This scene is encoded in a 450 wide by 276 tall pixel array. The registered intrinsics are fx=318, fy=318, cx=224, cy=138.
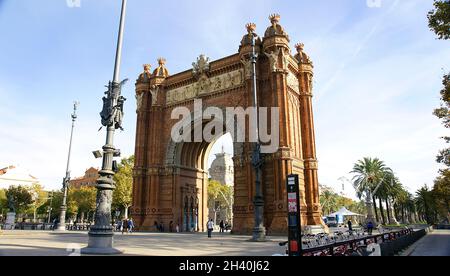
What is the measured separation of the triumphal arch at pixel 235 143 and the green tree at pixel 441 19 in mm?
13453

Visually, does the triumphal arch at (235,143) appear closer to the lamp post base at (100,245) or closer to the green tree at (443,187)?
the green tree at (443,187)

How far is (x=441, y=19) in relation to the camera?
12.6 m

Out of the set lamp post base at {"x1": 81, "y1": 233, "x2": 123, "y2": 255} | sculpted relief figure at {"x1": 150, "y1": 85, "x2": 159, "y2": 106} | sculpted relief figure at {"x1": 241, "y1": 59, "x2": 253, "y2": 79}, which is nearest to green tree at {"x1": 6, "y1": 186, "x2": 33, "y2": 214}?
sculpted relief figure at {"x1": 150, "y1": 85, "x2": 159, "y2": 106}

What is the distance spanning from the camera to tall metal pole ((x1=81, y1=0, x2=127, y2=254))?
37.6 ft

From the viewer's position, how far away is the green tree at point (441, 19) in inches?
481

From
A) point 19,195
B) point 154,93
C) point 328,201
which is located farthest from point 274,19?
point 328,201

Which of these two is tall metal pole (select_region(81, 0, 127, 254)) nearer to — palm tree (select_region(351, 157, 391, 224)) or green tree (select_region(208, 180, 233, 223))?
palm tree (select_region(351, 157, 391, 224))

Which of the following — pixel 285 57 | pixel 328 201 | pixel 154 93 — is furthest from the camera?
pixel 328 201

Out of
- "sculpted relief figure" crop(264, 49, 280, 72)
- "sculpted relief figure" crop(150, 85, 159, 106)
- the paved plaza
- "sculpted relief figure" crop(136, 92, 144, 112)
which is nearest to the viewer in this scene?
the paved plaza

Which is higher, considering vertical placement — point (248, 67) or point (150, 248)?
point (248, 67)

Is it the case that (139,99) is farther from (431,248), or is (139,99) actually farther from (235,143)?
(431,248)

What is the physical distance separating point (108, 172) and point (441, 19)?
570 inches

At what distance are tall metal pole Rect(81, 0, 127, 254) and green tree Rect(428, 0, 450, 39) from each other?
1285 centimetres

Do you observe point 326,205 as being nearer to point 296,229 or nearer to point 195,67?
point 195,67
